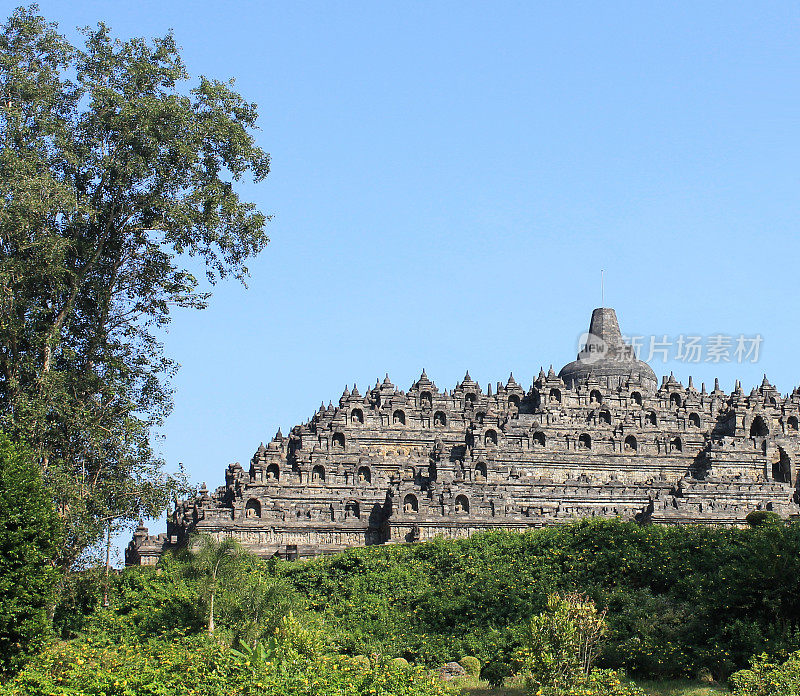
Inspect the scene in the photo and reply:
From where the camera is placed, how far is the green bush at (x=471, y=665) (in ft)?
125

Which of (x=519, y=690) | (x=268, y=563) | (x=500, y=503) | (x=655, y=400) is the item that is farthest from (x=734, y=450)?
(x=519, y=690)

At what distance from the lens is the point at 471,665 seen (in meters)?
38.2

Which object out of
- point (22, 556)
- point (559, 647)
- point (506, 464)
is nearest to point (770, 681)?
point (559, 647)

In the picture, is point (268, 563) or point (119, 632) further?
point (268, 563)

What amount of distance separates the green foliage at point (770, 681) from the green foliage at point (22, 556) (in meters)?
19.3

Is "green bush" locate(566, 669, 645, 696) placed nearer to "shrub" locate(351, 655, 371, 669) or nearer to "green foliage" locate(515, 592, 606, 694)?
"green foliage" locate(515, 592, 606, 694)

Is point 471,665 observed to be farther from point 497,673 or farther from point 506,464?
point 506,464

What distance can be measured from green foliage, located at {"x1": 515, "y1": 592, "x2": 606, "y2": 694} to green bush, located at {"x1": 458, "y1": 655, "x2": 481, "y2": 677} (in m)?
5.96

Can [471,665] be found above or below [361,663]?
below

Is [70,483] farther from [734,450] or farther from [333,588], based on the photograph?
[734,450]

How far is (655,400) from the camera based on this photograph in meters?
76.4

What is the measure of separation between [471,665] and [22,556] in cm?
1395

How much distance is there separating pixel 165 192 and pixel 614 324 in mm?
46590

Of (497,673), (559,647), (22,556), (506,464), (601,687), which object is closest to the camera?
(601,687)
